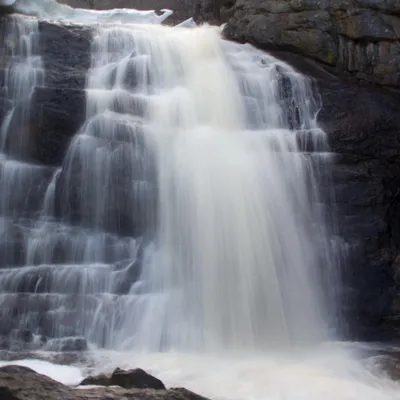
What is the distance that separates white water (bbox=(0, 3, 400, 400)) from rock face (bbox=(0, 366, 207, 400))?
3.34 ft

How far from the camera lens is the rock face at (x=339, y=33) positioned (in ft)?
40.9

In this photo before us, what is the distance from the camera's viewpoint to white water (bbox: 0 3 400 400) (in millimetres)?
7641

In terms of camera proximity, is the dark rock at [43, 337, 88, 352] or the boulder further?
the dark rock at [43, 337, 88, 352]

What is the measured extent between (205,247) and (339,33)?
6.41 metres

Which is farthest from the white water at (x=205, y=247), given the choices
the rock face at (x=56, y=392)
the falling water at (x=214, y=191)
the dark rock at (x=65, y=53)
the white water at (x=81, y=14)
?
the white water at (x=81, y=14)

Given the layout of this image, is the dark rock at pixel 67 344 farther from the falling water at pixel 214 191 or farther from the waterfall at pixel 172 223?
the falling water at pixel 214 191

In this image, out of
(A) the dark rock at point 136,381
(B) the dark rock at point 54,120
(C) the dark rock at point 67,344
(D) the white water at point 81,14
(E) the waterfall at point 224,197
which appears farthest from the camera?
(D) the white water at point 81,14

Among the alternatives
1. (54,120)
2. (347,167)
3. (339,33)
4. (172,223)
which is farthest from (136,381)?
(339,33)

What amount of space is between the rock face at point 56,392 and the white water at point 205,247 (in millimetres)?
1017

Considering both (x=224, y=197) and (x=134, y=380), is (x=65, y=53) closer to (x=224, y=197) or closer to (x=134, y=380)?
(x=224, y=197)

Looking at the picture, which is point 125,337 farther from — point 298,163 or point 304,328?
point 298,163

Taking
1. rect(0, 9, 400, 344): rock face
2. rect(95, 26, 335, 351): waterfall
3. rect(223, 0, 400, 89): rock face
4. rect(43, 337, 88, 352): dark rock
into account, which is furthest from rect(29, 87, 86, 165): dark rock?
rect(223, 0, 400, 89): rock face

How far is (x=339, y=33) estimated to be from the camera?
12.9 metres

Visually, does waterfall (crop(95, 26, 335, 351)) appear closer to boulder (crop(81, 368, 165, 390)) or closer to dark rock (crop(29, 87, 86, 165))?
dark rock (crop(29, 87, 86, 165))
